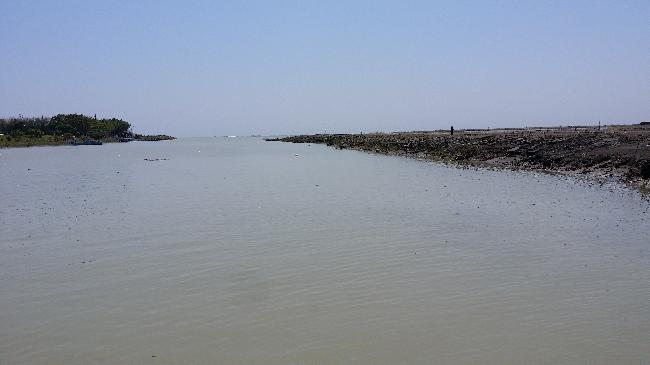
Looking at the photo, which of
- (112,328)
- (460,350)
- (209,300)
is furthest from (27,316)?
(460,350)

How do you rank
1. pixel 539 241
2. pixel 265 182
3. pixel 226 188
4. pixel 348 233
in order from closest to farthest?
1. pixel 539 241
2. pixel 348 233
3. pixel 226 188
4. pixel 265 182

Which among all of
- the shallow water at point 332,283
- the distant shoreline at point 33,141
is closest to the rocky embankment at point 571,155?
the shallow water at point 332,283

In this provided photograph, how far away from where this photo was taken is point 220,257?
13.8 m

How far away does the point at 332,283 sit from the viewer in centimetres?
1125

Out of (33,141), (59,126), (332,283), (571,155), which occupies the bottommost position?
(332,283)

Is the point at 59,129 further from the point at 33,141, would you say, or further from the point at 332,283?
the point at 332,283

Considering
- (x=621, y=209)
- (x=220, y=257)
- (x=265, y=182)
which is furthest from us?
(x=265, y=182)

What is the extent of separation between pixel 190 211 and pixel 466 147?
38277 millimetres

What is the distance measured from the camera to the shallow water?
26.5 ft

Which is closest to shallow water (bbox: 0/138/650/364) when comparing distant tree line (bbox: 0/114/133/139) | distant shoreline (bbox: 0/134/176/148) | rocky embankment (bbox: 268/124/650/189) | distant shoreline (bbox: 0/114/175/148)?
rocky embankment (bbox: 268/124/650/189)

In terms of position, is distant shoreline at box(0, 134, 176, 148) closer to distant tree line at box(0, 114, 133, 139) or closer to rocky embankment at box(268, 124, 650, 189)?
distant tree line at box(0, 114, 133, 139)

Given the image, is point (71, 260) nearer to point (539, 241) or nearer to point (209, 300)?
point (209, 300)

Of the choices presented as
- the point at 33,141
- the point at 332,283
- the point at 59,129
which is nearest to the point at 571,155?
the point at 332,283

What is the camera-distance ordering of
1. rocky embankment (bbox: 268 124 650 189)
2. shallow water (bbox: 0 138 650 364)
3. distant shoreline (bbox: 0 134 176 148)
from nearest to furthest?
shallow water (bbox: 0 138 650 364) < rocky embankment (bbox: 268 124 650 189) < distant shoreline (bbox: 0 134 176 148)
